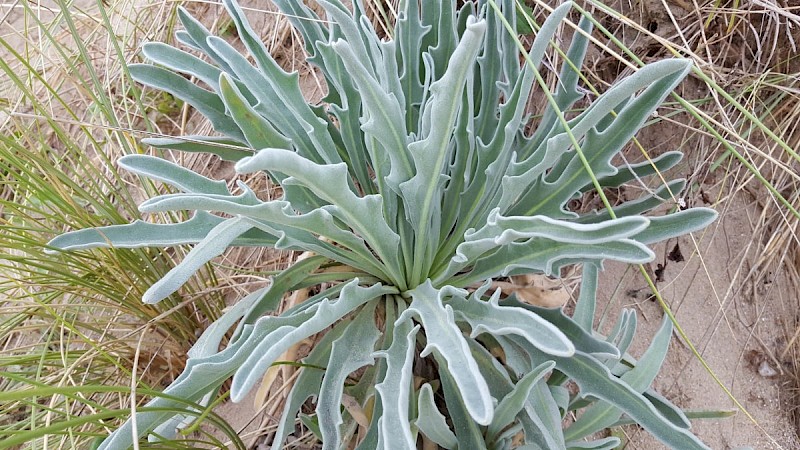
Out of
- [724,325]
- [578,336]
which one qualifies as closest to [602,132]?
[578,336]

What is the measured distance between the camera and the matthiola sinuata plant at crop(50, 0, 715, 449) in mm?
764

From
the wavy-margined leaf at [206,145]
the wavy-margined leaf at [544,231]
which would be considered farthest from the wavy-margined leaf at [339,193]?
the wavy-margined leaf at [206,145]

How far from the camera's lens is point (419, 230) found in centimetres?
97

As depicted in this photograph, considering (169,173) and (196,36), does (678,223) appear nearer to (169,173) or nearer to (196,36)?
(169,173)

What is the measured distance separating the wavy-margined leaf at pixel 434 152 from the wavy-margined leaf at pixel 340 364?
11cm

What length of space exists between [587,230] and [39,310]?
1.14 meters

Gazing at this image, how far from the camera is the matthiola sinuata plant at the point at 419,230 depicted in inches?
30.1

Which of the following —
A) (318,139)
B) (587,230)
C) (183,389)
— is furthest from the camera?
(318,139)

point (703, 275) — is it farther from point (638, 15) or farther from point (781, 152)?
point (638, 15)

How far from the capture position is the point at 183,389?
82 centimetres

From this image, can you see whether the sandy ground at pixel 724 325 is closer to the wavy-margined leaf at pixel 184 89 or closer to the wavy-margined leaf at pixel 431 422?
the wavy-margined leaf at pixel 431 422

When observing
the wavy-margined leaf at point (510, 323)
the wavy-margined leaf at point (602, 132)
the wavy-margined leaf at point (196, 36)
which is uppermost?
the wavy-margined leaf at point (196, 36)

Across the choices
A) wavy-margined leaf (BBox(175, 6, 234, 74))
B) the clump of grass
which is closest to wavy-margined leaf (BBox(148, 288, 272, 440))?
the clump of grass

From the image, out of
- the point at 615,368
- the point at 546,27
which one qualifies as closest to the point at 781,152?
the point at 615,368
